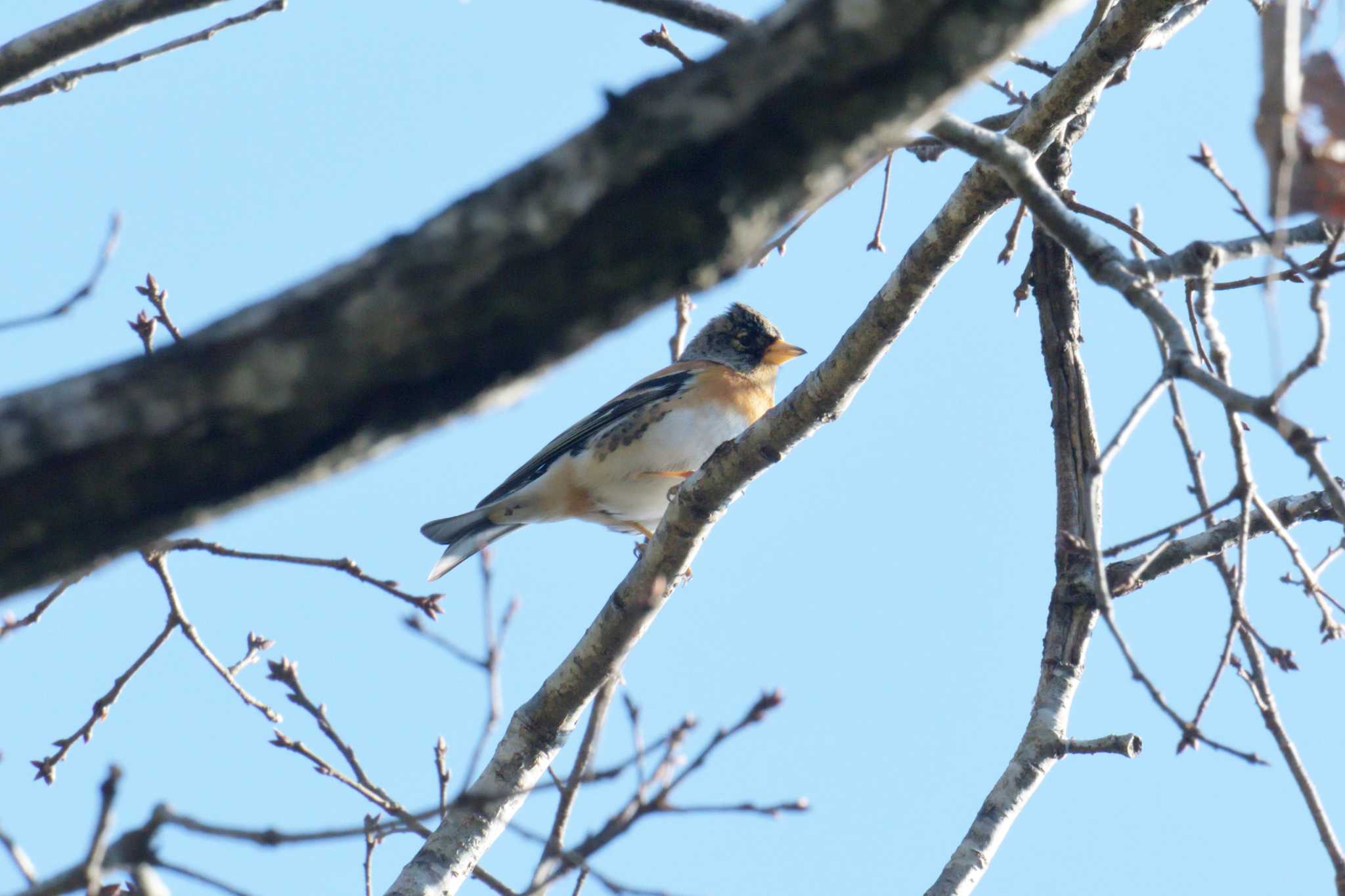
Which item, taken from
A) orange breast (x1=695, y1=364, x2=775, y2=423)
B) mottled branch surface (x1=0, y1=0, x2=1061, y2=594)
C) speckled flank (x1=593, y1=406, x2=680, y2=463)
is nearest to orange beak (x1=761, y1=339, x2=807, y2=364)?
orange breast (x1=695, y1=364, x2=775, y2=423)

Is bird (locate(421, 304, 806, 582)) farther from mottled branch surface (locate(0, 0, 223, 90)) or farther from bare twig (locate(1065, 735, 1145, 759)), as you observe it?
mottled branch surface (locate(0, 0, 223, 90))

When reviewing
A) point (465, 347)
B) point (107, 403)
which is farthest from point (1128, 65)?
point (107, 403)

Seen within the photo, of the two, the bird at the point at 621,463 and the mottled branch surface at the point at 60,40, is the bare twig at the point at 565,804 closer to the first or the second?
the mottled branch surface at the point at 60,40

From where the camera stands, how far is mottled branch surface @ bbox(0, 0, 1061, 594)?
1.66 m

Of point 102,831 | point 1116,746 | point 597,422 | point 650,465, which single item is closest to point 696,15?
point 102,831

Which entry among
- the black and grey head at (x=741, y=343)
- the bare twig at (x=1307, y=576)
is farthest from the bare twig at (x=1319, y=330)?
the black and grey head at (x=741, y=343)

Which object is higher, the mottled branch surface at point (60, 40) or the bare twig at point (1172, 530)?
the mottled branch surface at point (60, 40)

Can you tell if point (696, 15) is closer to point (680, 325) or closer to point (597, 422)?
point (680, 325)

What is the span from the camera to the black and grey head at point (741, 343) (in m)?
9.59

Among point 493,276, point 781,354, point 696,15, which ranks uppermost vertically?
point 781,354

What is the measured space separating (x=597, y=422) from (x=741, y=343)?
Answer: 65.8 inches

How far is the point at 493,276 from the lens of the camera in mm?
1666

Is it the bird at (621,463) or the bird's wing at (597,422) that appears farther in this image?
the bird's wing at (597,422)

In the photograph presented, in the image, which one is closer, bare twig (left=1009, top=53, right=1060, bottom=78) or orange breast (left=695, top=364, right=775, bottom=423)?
bare twig (left=1009, top=53, right=1060, bottom=78)
